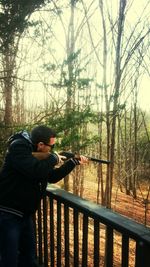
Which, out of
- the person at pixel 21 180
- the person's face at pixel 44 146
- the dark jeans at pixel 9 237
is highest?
the person's face at pixel 44 146

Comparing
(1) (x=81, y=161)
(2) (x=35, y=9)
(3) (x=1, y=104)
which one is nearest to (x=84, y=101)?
(2) (x=35, y=9)

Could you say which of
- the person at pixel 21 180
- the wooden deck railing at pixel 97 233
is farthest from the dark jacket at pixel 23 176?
the wooden deck railing at pixel 97 233

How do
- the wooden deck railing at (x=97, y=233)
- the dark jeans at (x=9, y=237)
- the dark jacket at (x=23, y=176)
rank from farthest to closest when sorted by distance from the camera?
the dark jeans at (x=9, y=237), the dark jacket at (x=23, y=176), the wooden deck railing at (x=97, y=233)

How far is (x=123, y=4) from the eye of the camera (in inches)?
319

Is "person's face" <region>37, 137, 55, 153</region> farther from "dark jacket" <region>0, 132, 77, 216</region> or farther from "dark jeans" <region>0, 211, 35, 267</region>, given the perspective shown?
"dark jeans" <region>0, 211, 35, 267</region>

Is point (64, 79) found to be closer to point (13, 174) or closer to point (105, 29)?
point (13, 174)

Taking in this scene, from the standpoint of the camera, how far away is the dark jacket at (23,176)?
101 inches

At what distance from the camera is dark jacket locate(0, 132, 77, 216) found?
256 centimetres

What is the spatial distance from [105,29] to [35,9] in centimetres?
246

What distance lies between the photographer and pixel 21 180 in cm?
268

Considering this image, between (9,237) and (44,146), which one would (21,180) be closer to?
(44,146)

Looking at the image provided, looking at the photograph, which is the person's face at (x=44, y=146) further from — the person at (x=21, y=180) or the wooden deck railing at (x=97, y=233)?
the wooden deck railing at (x=97, y=233)

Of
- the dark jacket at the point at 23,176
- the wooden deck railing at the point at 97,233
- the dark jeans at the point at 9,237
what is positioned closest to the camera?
the wooden deck railing at the point at 97,233

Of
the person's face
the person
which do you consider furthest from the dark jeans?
the person's face
